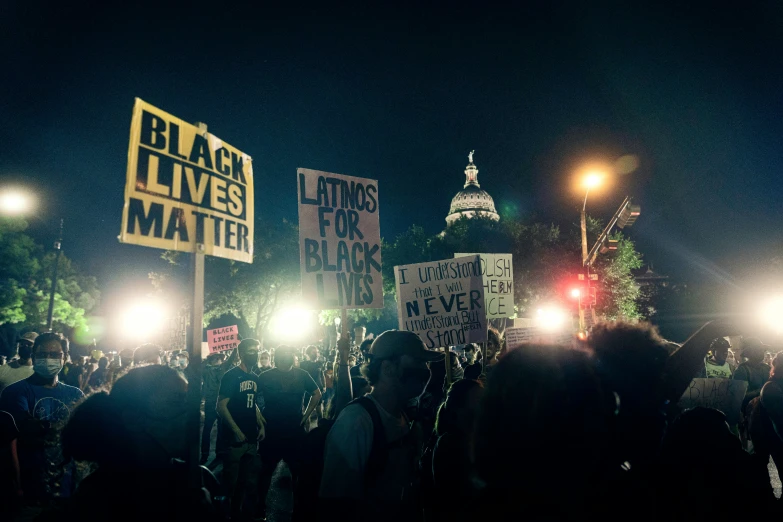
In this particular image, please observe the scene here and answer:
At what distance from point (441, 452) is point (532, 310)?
3937cm

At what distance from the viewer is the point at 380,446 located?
2701 mm

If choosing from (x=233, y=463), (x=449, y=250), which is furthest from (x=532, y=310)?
(x=233, y=463)

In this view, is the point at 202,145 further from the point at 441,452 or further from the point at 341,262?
the point at 441,452

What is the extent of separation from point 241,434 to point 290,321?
129 feet

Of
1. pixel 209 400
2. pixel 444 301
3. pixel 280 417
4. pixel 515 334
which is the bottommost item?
pixel 209 400

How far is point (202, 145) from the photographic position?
3.61 metres

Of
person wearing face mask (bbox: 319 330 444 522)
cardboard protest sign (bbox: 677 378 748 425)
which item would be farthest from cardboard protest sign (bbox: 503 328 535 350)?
person wearing face mask (bbox: 319 330 444 522)

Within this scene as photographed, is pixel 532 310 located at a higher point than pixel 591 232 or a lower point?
lower

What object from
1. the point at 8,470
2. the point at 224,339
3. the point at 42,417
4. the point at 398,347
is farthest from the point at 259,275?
the point at 398,347

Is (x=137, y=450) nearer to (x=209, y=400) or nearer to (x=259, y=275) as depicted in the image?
(x=209, y=400)

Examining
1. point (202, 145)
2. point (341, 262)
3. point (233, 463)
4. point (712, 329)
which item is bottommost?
point (233, 463)

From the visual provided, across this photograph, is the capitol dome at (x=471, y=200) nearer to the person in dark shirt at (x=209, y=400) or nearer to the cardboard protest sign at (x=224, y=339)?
the cardboard protest sign at (x=224, y=339)

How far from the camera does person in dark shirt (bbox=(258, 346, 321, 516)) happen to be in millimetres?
5969

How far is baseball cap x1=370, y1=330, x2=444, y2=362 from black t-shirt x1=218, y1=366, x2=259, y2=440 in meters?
3.96
